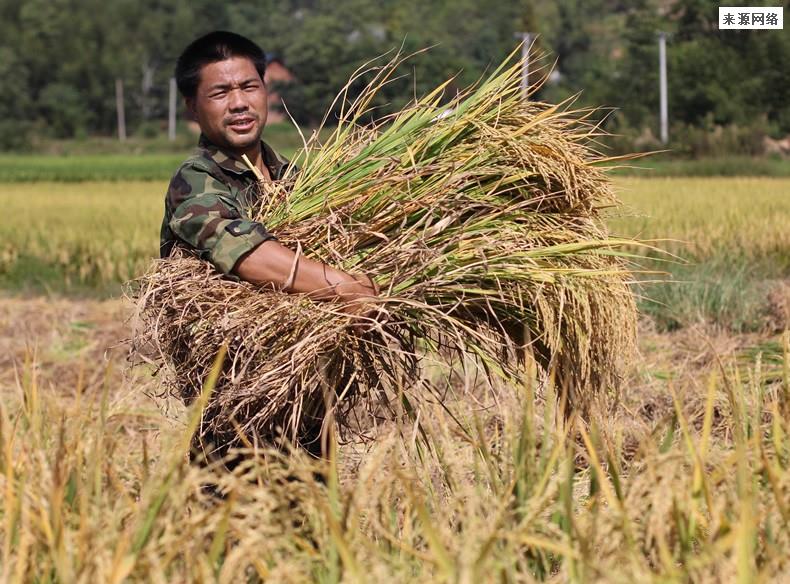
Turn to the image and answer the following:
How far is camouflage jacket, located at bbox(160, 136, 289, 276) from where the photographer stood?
263 centimetres

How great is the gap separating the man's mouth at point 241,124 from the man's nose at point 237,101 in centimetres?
3

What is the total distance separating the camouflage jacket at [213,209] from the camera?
8.63 ft

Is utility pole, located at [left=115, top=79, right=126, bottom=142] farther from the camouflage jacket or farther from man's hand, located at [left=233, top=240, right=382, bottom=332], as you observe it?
man's hand, located at [left=233, top=240, right=382, bottom=332]

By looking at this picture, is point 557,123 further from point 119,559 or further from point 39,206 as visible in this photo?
point 39,206

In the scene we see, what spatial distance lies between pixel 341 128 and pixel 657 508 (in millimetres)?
1525

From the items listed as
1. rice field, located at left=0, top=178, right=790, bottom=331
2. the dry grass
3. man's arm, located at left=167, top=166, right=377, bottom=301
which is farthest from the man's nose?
rice field, located at left=0, top=178, right=790, bottom=331

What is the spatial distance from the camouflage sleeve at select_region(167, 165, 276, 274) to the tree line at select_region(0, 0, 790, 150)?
87.7ft

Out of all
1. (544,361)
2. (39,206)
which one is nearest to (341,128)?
(544,361)

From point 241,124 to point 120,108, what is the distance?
62630 mm

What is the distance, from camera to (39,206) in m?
14.1

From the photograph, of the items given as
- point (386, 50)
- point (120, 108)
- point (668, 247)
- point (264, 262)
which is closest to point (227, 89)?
point (264, 262)

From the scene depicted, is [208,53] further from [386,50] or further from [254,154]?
[386,50]

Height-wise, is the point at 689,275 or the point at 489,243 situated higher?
the point at 489,243

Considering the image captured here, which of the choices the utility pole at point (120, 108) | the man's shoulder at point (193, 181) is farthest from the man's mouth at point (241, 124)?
the utility pole at point (120, 108)
